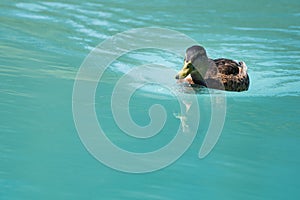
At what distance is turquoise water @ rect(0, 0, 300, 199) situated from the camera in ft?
13.4

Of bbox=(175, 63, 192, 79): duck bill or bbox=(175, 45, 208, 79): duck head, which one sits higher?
bbox=(175, 45, 208, 79): duck head

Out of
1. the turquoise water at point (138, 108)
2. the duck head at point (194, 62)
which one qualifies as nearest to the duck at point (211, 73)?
the duck head at point (194, 62)

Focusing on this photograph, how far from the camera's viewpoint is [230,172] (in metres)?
4.44

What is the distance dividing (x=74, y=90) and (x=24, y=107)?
87 cm

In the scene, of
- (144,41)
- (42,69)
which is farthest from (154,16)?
(42,69)

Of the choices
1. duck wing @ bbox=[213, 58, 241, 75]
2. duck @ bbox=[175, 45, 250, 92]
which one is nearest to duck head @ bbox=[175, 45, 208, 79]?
duck @ bbox=[175, 45, 250, 92]

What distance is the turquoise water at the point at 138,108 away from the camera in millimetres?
4070

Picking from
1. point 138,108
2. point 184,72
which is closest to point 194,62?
point 184,72

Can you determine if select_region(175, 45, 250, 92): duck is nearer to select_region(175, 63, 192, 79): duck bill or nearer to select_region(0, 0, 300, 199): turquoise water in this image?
select_region(175, 63, 192, 79): duck bill

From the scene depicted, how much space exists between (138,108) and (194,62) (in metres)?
1.26

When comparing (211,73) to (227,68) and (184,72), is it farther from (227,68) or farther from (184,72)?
(184,72)

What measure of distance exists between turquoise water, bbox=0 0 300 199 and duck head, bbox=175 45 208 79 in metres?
0.31

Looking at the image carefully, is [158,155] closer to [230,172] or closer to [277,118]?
[230,172]

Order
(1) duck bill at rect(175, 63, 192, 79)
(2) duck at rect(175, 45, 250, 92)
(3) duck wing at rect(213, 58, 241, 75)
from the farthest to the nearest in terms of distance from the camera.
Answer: (3) duck wing at rect(213, 58, 241, 75), (2) duck at rect(175, 45, 250, 92), (1) duck bill at rect(175, 63, 192, 79)
